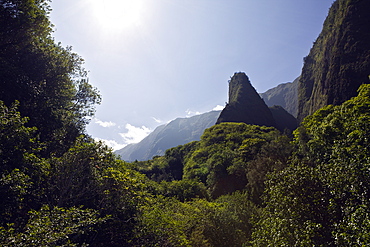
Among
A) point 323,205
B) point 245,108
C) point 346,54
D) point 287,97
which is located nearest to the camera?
point 323,205

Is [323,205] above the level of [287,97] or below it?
below

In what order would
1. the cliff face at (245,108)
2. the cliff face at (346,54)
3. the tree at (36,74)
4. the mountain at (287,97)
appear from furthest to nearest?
1. the mountain at (287,97)
2. the cliff face at (245,108)
3. the cliff face at (346,54)
4. the tree at (36,74)

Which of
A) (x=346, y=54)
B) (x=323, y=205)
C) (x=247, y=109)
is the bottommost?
(x=323, y=205)

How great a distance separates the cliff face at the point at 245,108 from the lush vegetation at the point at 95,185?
56.3 meters

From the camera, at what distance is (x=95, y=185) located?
8727 millimetres

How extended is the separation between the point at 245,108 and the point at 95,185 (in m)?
73.1

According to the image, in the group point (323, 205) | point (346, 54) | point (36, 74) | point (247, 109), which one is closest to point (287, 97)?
point (247, 109)

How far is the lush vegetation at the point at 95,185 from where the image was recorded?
227 inches

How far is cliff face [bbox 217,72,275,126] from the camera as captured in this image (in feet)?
236

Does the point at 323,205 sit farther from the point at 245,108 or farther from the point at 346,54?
the point at 245,108

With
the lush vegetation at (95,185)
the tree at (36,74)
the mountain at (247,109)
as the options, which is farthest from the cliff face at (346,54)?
the tree at (36,74)

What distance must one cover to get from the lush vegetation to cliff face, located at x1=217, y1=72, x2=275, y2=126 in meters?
56.3

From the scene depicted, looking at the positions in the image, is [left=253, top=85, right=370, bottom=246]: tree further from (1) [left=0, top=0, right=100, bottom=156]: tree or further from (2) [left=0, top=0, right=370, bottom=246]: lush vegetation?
(1) [left=0, top=0, right=100, bottom=156]: tree

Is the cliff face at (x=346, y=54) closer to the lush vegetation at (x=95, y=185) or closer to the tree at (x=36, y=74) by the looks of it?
the lush vegetation at (x=95, y=185)
